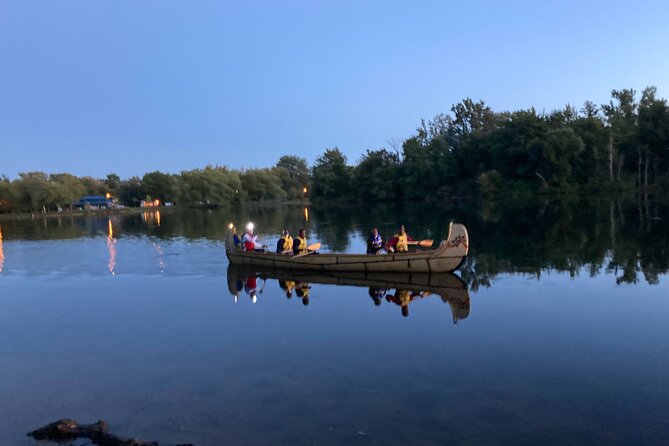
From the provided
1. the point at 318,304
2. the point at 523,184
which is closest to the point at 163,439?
the point at 318,304

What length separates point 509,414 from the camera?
26.3 feet

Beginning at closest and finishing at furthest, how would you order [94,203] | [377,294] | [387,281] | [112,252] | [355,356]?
1. [355,356]
2. [377,294]
3. [387,281]
4. [112,252]
5. [94,203]

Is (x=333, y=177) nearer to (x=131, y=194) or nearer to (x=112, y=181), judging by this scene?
(x=131, y=194)

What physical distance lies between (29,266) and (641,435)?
29.5m

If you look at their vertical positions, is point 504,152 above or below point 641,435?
above

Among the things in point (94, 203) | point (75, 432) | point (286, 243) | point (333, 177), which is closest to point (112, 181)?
point (94, 203)

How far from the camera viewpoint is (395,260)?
1975 centimetres

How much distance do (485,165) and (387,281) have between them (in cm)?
6972

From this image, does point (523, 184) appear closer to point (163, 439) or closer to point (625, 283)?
point (625, 283)

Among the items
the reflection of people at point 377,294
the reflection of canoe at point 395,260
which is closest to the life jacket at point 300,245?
the reflection of canoe at point 395,260

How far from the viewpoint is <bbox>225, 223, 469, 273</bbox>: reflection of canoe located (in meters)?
18.9

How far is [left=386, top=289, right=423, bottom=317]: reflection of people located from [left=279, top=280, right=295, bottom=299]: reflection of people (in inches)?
137

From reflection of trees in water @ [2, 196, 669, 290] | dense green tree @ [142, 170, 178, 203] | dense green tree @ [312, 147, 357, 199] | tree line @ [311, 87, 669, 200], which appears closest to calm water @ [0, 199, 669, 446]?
reflection of trees in water @ [2, 196, 669, 290]

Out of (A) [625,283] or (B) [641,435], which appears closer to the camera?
(B) [641,435]
